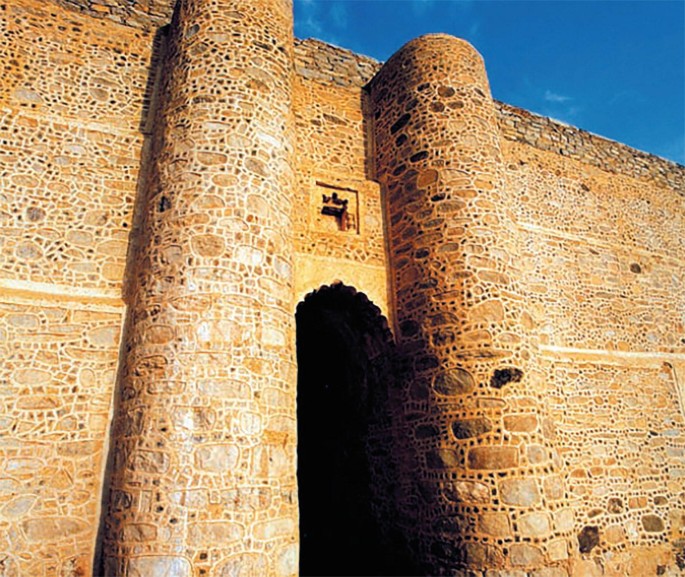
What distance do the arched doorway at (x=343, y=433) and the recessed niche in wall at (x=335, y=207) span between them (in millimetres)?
817

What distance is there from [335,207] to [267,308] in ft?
7.02

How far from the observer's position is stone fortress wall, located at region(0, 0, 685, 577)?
4020mm

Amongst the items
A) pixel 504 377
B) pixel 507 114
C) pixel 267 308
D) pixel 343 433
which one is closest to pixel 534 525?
pixel 504 377

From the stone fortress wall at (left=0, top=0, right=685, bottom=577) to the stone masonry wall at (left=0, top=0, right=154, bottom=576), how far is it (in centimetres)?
2

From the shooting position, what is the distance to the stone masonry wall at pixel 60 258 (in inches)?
159

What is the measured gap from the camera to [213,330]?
14.0ft

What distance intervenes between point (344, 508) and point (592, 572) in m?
2.92

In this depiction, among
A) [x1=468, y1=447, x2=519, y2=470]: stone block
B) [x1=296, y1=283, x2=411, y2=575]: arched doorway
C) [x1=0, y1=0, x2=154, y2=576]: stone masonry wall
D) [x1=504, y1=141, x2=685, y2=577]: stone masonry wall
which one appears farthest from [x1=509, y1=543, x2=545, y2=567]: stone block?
[x1=0, y1=0, x2=154, y2=576]: stone masonry wall

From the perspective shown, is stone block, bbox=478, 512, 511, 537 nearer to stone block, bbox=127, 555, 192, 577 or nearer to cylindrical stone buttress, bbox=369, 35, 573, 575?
cylindrical stone buttress, bbox=369, 35, 573, 575

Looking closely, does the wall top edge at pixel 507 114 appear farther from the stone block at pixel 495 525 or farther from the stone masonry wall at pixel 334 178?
the stone block at pixel 495 525

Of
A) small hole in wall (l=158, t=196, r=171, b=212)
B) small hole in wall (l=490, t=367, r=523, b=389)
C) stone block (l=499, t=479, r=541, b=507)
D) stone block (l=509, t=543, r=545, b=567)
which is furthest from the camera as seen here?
small hole in wall (l=490, t=367, r=523, b=389)

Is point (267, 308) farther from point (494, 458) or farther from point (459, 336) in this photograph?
point (494, 458)

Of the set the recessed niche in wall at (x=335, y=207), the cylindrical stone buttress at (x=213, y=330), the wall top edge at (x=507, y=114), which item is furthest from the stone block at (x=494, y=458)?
the wall top edge at (x=507, y=114)

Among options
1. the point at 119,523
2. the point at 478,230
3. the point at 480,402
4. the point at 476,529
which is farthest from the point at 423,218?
the point at 119,523
